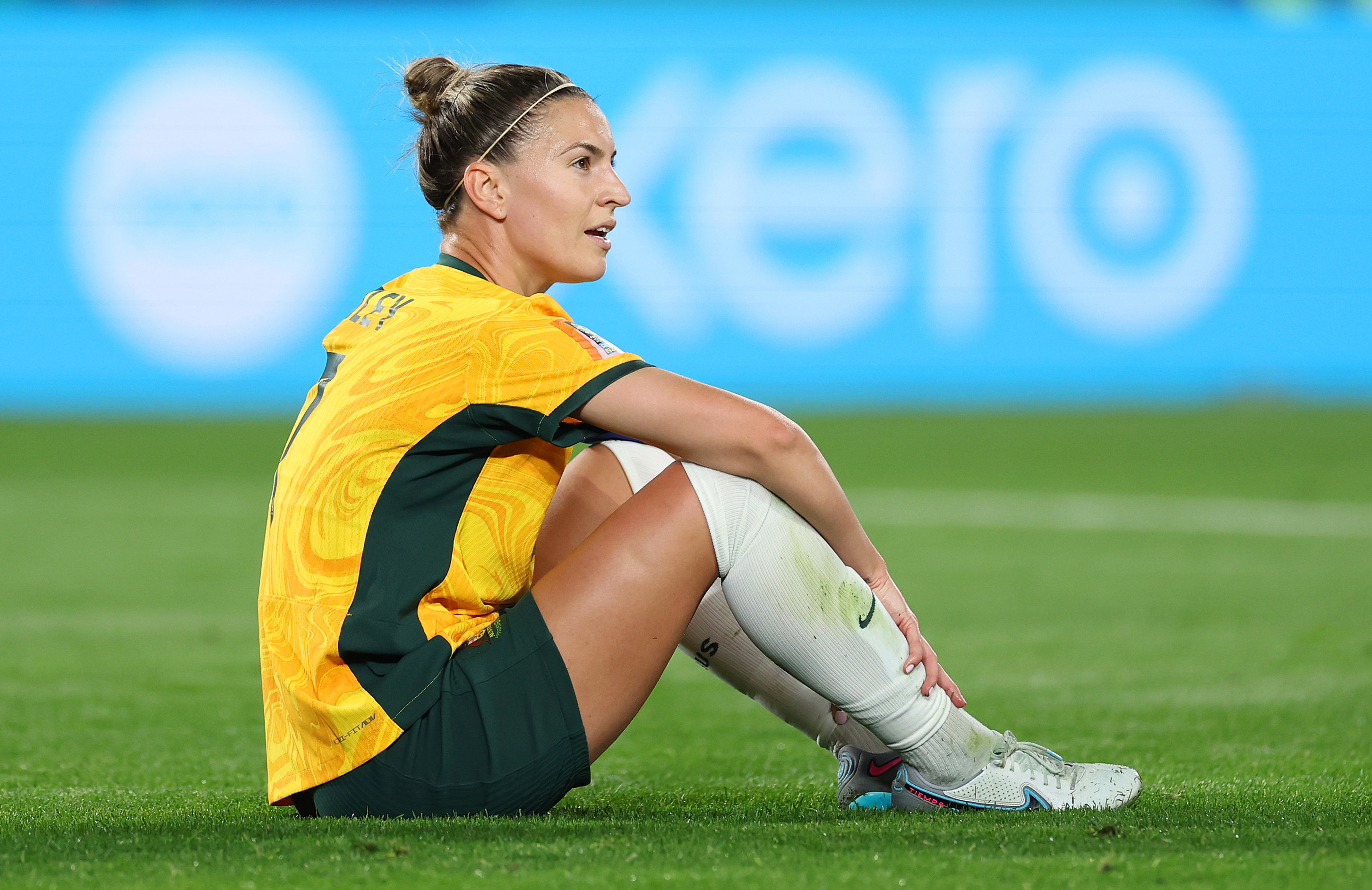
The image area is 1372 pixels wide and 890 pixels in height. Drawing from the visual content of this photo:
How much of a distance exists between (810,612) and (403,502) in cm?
52

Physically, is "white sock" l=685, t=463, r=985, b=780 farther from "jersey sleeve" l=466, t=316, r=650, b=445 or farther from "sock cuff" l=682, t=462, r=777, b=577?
"jersey sleeve" l=466, t=316, r=650, b=445

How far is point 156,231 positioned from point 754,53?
3.89m

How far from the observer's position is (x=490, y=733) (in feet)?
6.31

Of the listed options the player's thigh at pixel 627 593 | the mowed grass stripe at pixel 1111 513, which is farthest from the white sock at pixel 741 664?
the mowed grass stripe at pixel 1111 513

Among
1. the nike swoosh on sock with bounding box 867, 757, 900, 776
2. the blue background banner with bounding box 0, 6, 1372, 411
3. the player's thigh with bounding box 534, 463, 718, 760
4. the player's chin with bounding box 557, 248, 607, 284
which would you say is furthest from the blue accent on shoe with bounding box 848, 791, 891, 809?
the blue background banner with bounding box 0, 6, 1372, 411

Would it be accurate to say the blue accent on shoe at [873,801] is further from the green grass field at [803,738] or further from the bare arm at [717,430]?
the bare arm at [717,430]

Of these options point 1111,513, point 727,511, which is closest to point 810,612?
Result: point 727,511

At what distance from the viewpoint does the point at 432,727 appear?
193 cm

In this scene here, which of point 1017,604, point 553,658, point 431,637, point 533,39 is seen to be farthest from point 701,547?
point 533,39

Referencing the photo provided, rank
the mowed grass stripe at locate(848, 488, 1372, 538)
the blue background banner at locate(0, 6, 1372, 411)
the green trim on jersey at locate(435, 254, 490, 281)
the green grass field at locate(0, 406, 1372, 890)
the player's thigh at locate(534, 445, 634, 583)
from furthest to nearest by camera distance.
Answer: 1. the blue background banner at locate(0, 6, 1372, 411)
2. the mowed grass stripe at locate(848, 488, 1372, 538)
3. the player's thigh at locate(534, 445, 634, 583)
4. the green trim on jersey at locate(435, 254, 490, 281)
5. the green grass field at locate(0, 406, 1372, 890)

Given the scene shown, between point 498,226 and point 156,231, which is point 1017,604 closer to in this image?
point 498,226

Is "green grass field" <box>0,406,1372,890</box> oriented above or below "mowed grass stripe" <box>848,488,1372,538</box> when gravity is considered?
above

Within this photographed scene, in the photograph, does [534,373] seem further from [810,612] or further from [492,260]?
[810,612]

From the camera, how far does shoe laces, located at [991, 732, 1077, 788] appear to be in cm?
207
